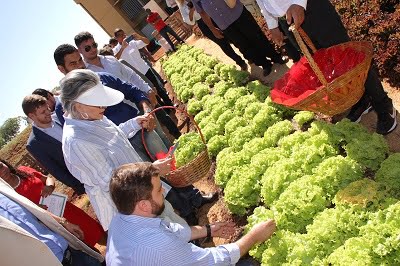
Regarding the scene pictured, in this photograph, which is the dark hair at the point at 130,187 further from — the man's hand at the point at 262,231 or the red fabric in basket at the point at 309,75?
the red fabric in basket at the point at 309,75

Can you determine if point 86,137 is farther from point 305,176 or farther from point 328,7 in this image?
point 328,7

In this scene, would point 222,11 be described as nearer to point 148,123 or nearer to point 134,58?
point 134,58

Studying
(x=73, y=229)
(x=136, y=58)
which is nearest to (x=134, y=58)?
(x=136, y=58)

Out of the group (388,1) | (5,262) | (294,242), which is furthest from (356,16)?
(5,262)

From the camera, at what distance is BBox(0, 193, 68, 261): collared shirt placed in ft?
11.5

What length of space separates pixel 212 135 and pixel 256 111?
969 mm

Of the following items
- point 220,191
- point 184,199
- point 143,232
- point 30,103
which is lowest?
point 220,191

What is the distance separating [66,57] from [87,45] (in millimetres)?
839

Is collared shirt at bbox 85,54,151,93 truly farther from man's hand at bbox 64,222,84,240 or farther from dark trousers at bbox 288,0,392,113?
dark trousers at bbox 288,0,392,113

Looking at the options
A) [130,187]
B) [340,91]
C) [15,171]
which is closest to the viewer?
[130,187]

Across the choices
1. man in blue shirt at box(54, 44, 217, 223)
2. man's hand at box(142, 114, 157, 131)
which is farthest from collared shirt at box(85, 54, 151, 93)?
man's hand at box(142, 114, 157, 131)

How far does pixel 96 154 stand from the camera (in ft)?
12.1

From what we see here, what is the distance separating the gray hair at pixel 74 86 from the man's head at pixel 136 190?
3.40 feet

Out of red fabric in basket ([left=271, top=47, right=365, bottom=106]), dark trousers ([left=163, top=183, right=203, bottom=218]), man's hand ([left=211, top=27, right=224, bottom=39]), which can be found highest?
man's hand ([left=211, top=27, right=224, bottom=39])
